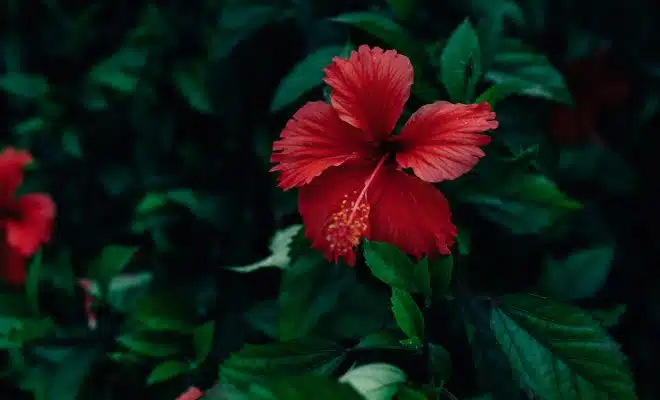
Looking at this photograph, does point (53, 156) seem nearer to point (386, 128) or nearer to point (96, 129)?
point (96, 129)

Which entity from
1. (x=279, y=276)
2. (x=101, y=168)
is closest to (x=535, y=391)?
(x=279, y=276)

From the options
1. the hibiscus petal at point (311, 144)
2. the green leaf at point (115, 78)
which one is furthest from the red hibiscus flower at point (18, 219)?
the hibiscus petal at point (311, 144)

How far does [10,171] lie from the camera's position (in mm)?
1455

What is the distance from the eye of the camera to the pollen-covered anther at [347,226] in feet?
2.66

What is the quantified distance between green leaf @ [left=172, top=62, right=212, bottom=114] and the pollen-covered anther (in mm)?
489

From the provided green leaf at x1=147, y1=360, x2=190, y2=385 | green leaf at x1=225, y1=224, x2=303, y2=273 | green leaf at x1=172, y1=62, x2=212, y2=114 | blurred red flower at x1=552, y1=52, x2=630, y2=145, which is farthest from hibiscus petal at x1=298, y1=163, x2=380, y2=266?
blurred red flower at x1=552, y1=52, x2=630, y2=145

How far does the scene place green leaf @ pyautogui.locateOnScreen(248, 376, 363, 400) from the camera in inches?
25.2

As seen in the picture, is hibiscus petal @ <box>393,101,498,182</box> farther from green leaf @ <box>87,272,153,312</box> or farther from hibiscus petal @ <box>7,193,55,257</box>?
hibiscus petal @ <box>7,193,55,257</box>

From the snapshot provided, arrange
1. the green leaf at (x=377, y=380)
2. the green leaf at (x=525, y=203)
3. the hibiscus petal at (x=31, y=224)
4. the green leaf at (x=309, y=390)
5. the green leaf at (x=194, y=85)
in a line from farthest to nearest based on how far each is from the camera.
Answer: the hibiscus petal at (x=31, y=224) → the green leaf at (x=194, y=85) → the green leaf at (x=525, y=203) → the green leaf at (x=377, y=380) → the green leaf at (x=309, y=390)

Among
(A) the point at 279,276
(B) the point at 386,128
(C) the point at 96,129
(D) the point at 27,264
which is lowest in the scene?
(D) the point at 27,264

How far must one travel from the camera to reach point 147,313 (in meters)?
1.08

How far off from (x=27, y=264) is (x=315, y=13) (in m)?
0.77

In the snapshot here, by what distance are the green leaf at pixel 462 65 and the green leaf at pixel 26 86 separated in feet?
2.89

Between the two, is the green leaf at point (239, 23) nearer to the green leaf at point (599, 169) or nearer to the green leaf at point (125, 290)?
the green leaf at point (125, 290)
